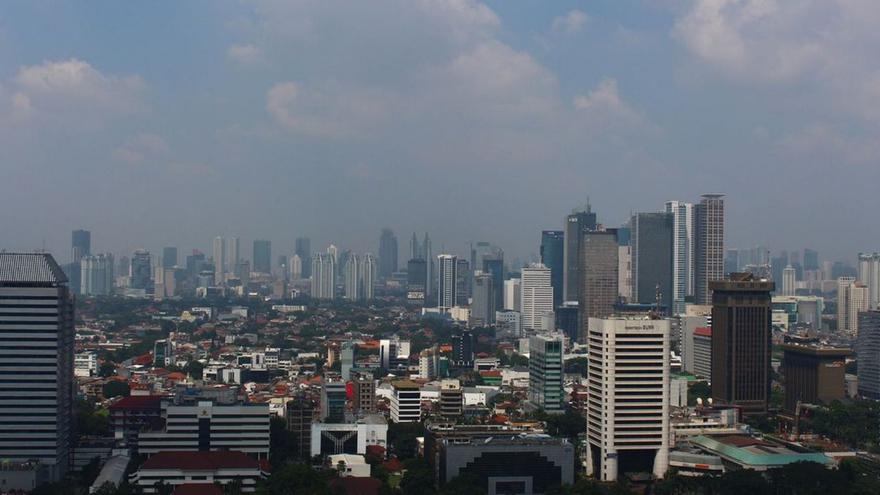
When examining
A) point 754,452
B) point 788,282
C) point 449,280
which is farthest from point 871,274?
point 754,452

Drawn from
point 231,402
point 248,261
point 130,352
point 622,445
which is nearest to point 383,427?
point 231,402

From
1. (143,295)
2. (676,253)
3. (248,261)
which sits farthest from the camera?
(248,261)

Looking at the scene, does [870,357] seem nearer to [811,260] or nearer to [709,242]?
[709,242]

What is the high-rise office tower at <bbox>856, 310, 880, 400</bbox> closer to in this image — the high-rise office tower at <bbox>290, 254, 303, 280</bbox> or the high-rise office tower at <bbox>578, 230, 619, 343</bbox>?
the high-rise office tower at <bbox>578, 230, 619, 343</bbox>

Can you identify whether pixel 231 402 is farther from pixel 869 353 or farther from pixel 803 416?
pixel 869 353

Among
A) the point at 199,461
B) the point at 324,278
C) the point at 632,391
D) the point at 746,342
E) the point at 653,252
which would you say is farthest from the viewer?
the point at 324,278

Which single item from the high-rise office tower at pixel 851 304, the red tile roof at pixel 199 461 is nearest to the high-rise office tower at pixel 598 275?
the high-rise office tower at pixel 851 304
